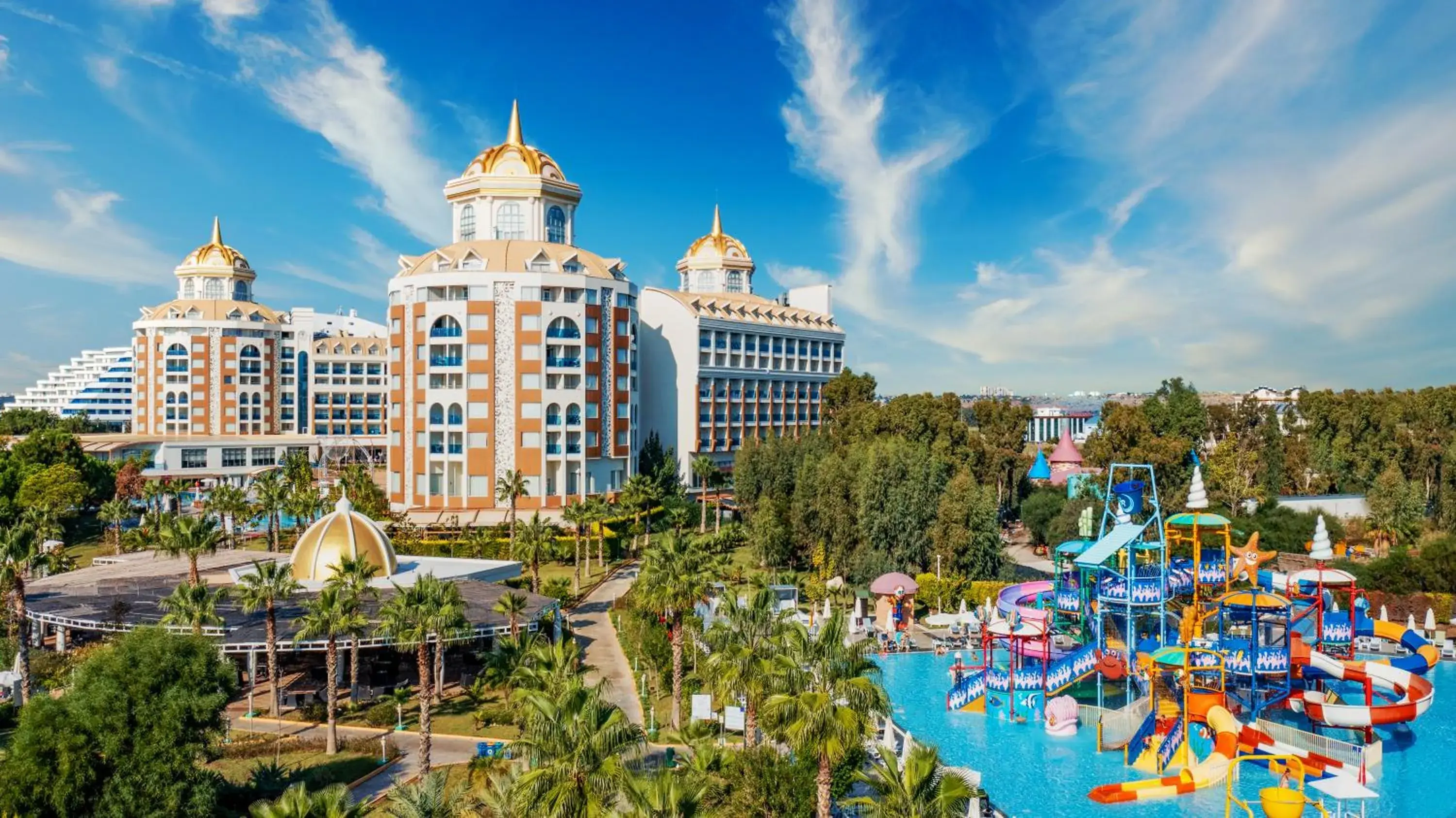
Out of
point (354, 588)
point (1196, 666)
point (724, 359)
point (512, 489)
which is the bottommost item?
point (1196, 666)

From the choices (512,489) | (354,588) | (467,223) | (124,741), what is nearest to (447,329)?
(467,223)

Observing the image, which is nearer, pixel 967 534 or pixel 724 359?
pixel 967 534

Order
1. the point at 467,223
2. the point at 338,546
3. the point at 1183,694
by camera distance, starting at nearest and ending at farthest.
Result: the point at 1183,694 → the point at 338,546 → the point at 467,223

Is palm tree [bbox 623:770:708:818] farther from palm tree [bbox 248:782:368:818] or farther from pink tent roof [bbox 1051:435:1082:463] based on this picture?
pink tent roof [bbox 1051:435:1082:463]

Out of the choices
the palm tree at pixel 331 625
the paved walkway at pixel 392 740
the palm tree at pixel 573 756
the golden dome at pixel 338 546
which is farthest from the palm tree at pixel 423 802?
the golden dome at pixel 338 546

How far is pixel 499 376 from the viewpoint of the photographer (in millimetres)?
85000

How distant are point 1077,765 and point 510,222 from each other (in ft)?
241

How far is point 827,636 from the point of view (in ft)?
78.4

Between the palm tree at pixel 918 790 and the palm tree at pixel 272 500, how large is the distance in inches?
2258

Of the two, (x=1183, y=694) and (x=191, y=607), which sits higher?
(x=191, y=607)

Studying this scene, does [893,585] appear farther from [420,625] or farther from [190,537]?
[190,537]

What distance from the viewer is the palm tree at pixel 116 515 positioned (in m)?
74.4

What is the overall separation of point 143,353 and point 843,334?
95819 millimetres

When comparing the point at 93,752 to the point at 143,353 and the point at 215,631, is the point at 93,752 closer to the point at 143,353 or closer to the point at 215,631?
the point at 215,631
